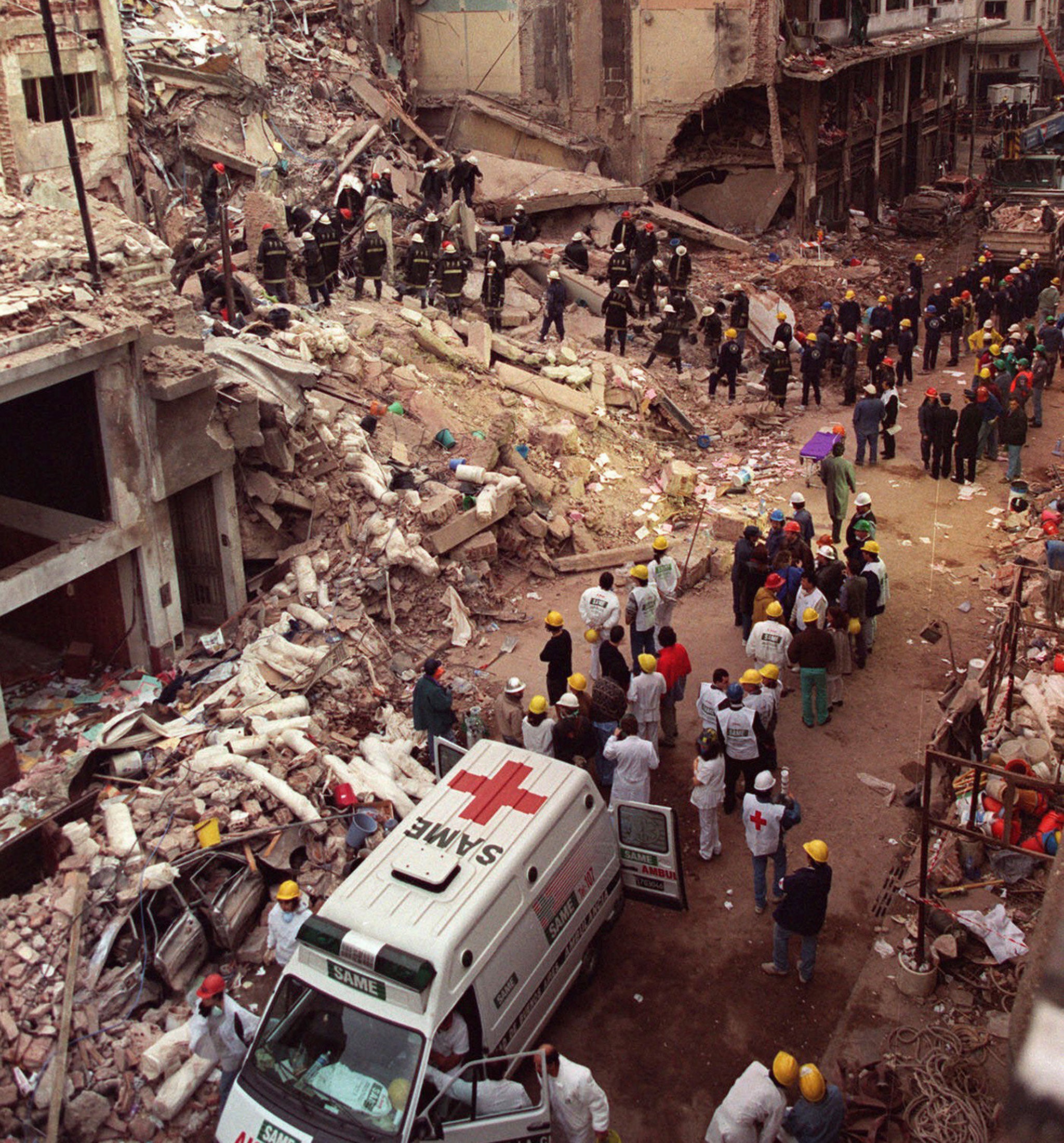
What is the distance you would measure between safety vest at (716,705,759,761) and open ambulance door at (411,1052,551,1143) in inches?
146

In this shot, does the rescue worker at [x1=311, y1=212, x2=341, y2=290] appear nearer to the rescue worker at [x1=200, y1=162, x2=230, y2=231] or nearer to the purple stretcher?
the rescue worker at [x1=200, y1=162, x2=230, y2=231]

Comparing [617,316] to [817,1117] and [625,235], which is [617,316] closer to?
[625,235]

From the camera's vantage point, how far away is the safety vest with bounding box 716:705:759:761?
9680 millimetres

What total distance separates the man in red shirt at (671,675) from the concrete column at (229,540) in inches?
187

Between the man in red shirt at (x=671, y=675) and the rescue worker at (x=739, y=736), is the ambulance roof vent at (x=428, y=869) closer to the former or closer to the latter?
the rescue worker at (x=739, y=736)

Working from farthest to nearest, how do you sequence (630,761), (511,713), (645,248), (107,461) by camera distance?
(645,248), (107,461), (511,713), (630,761)

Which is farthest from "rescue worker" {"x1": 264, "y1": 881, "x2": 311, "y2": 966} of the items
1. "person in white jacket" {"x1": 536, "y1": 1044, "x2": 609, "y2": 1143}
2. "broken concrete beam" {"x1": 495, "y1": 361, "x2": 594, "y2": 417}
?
"broken concrete beam" {"x1": 495, "y1": 361, "x2": 594, "y2": 417}

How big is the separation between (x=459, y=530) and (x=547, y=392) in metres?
4.31

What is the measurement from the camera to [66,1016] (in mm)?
7898

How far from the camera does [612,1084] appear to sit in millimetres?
7797

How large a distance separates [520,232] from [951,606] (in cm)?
1274

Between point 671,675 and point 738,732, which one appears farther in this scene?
point 671,675

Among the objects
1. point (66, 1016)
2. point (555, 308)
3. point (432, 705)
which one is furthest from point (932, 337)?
point (66, 1016)

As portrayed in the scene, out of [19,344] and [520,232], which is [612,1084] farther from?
[520,232]
